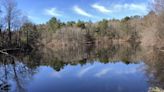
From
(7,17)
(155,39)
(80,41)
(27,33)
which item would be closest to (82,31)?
(80,41)

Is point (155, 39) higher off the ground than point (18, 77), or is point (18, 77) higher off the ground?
point (155, 39)

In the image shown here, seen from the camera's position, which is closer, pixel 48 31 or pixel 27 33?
pixel 27 33

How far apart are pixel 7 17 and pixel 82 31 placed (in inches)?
1459

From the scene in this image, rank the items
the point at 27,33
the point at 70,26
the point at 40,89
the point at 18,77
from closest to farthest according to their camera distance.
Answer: the point at 40,89, the point at 18,77, the point at 27,33, the point at 70,26

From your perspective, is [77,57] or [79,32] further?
[79,32]

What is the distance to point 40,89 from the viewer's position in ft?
60.5

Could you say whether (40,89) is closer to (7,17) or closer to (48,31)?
(7,17)

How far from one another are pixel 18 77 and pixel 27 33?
4025 centimetres

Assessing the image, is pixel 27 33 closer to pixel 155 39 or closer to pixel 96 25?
pixel 155 39

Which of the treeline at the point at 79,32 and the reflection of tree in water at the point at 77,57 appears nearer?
the reflection of tree in water at the point at 77,57

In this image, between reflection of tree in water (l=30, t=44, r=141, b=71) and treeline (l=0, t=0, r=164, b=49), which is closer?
reflection of tree in water (l=30, t=44, r=141, b=71)

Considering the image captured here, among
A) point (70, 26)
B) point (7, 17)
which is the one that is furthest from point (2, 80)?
point (70, 26)

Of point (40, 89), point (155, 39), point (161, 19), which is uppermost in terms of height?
point (161, 19)

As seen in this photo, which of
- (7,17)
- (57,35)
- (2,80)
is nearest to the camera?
(2,80)
